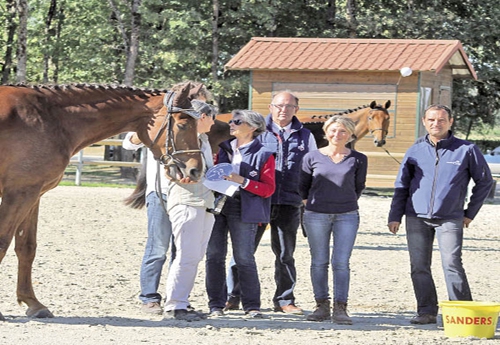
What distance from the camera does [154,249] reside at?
715cm

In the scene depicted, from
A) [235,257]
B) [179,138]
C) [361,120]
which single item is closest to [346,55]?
[361,120]

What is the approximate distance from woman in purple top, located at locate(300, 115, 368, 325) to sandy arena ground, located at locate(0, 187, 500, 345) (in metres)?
0.31

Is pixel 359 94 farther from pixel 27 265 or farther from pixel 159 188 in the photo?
pixel 27 265

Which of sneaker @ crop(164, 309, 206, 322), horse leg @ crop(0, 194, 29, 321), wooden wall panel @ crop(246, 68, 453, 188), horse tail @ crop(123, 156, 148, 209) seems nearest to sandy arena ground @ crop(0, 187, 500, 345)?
sneaker @ crop(164, 309, 206, 322)

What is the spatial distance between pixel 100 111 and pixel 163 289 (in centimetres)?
216

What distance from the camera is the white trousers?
6.56m

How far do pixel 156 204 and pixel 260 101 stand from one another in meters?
13.6

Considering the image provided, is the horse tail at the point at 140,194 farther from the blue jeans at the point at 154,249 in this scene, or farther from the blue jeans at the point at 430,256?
the blue jeans at the point at 430,256

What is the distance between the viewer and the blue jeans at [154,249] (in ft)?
23.3

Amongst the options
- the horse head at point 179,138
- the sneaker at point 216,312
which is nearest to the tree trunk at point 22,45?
the sneaker at point 216,312

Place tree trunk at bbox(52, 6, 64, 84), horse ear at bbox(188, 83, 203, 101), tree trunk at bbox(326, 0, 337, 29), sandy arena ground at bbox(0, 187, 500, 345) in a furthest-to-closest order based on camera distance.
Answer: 1. tree trunk at bbox(326, 0, 337, 29)
2. tree trunk at bbox(52, 6, 64, 84)
3. horse ear at bbox(188, 83, 203, 101)
4. sandy arena ground at bbox(0, 187, 500, 345)

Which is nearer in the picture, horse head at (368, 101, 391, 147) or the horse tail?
the horse tail

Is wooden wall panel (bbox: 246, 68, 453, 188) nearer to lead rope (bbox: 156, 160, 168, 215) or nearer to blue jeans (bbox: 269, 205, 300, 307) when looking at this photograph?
blue jeans (bbox: 269, 205, 300, 307)

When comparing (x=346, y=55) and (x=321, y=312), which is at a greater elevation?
(x=346, y=55)
